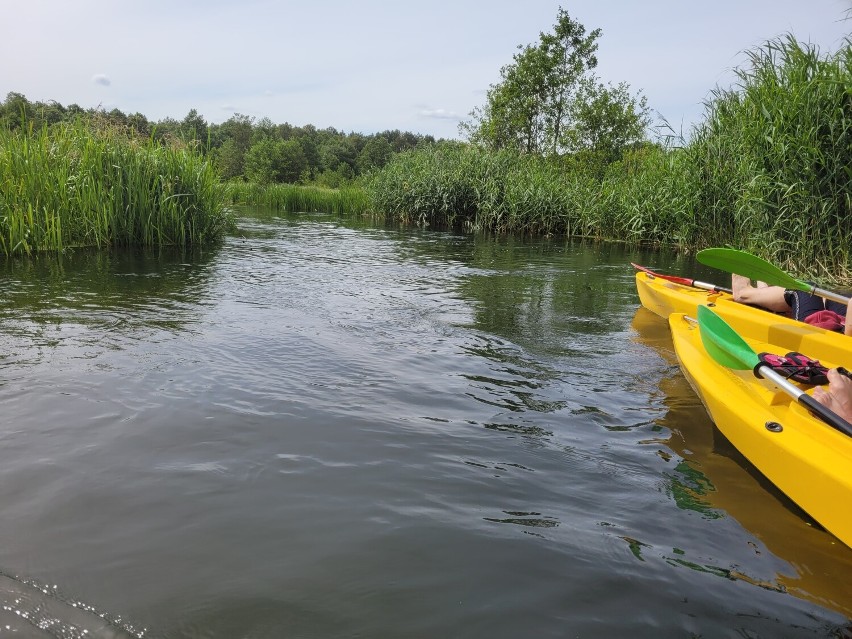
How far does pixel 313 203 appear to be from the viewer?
74.1 feet

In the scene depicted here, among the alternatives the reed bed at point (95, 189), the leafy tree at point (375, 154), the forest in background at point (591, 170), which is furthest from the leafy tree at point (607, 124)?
the leafy tree at point (375, 154)

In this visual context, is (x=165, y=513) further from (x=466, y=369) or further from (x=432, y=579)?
(x=466, y=369)

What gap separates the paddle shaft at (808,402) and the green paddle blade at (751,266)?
1.32m

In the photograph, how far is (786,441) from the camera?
2396mm

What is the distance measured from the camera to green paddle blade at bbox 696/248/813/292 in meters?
3.86

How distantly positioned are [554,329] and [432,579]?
365 cm

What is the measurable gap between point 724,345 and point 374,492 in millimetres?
1895

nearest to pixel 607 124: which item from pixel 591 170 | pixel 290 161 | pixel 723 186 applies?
pixel 591 170

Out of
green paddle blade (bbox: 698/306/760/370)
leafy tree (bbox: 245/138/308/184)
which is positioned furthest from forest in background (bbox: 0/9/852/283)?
leafy tree (bbox: 245/138/308/184)

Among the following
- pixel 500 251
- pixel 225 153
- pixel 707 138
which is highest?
pixel 225 153

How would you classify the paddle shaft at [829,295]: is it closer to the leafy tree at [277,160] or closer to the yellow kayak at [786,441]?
the yellow kayak at [786,441]

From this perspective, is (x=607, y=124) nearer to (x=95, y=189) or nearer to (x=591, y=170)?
(x=591, y=170)

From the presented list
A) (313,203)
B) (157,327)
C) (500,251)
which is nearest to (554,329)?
(157,327)

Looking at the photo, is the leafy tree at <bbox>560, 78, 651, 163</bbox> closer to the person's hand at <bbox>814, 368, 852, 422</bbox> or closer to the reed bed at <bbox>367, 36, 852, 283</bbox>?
the reed bed at <bbox>367, 36, 852, 283</bbox>
